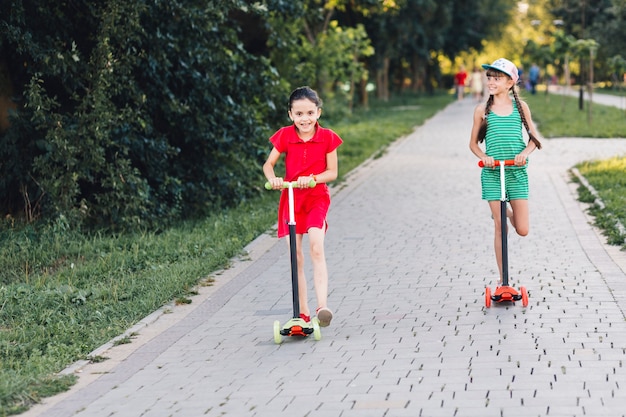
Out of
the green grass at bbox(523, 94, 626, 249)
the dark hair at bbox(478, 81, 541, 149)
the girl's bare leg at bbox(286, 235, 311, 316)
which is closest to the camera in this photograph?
the girl's bare leg at bbox(286, 235, 311, 316)

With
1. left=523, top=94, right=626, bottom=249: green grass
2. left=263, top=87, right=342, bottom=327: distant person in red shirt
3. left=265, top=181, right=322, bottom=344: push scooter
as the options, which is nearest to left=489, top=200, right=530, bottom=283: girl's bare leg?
left=523, top=94, right=626, bottom=249: green grass

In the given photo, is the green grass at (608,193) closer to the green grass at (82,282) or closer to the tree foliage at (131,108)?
the green grass at (82,282)

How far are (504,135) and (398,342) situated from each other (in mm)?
1982

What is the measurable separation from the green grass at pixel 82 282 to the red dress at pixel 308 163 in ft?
4.71

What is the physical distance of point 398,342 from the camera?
7109 mm

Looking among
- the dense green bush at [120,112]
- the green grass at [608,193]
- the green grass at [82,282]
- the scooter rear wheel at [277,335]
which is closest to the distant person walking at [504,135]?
the scooter rear wheel at [277,335]

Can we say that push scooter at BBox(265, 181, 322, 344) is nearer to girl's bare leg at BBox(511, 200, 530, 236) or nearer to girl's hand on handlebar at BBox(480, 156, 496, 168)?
girl's hand on handlebar at BBox(480, 156, 496, 168)

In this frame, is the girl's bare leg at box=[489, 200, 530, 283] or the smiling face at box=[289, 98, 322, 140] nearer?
the smiling face at box=[289, 98, 322, 140]

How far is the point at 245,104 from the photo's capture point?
1481 centimetres

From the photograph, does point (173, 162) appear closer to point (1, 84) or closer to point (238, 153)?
point (238, 153)

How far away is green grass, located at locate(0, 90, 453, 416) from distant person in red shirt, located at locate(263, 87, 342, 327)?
4.34 feet

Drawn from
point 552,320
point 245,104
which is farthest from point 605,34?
point 552,320

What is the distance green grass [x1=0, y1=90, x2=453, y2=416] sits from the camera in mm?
6828

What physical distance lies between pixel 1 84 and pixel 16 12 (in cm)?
113
